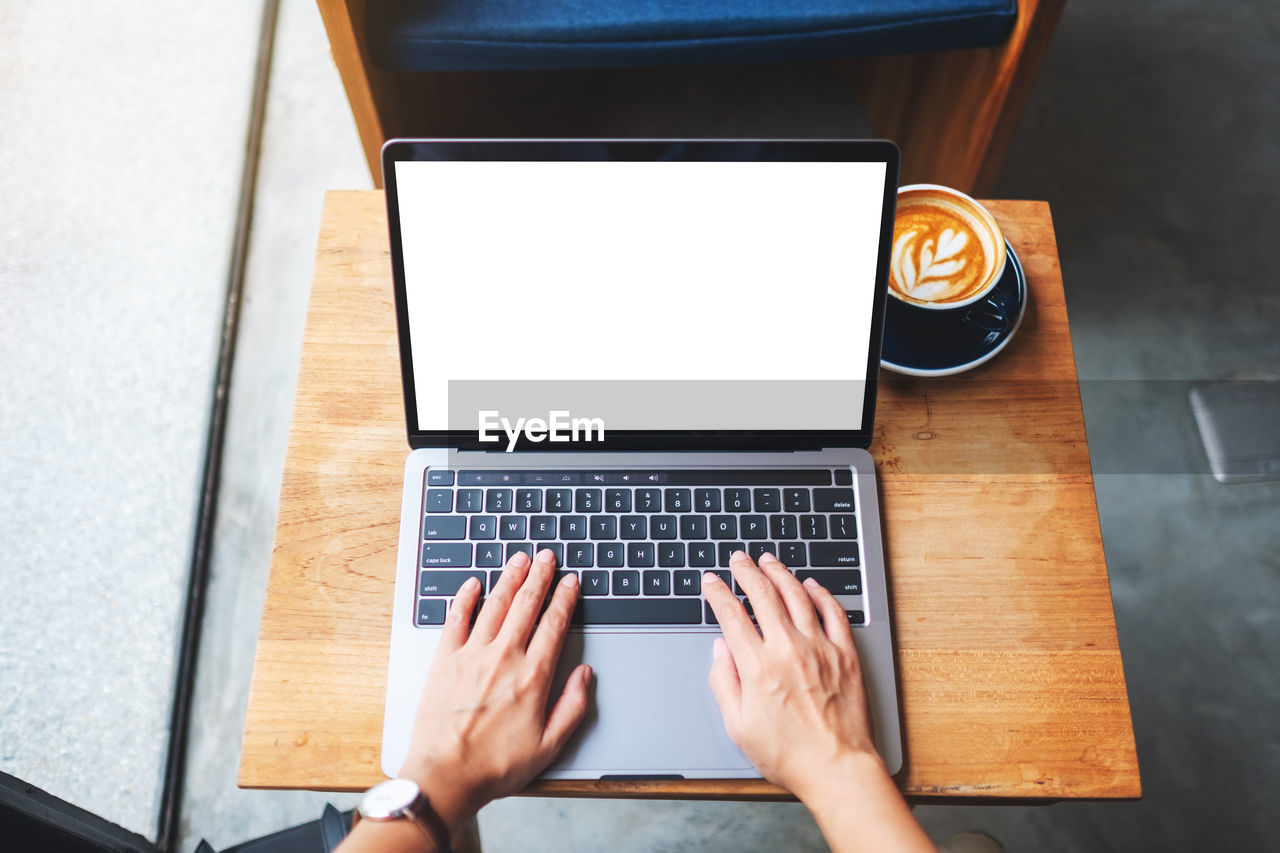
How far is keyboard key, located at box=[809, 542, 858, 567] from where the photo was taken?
0.79 meters

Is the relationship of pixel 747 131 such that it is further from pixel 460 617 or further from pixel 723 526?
pixel 460 617

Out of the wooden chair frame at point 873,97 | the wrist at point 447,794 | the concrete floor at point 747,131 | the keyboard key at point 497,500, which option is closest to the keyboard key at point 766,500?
the keyboard key at point 497,500

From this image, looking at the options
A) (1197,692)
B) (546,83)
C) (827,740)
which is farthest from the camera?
(546,83)

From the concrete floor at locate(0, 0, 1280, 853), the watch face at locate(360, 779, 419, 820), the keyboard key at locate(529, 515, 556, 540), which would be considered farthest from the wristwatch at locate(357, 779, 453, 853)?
the concrete floor at locate(0, 0, 1280, 853)

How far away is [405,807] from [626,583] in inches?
9.6

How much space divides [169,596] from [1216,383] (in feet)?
6.07

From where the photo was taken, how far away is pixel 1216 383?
1673 millimetres

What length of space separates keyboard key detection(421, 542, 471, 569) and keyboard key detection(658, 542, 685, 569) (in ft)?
0.54

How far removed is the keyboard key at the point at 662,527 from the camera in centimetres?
79

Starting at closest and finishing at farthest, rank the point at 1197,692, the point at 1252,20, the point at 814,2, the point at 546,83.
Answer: the point at 814,2, the point at 1197,692, the point at 546,83, the point at 1252,20

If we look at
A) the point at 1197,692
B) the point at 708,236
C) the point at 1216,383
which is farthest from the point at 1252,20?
the point at 708,236

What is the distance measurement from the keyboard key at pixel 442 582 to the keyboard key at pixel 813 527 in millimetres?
283

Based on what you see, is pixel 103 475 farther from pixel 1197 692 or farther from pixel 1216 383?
pixel 1216 383

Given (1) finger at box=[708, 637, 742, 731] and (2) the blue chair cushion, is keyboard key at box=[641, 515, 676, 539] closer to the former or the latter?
(1) finger at box=[708, 637, 742, 731]
